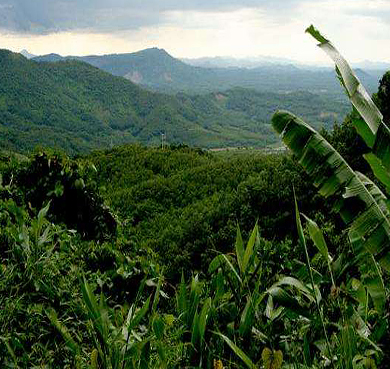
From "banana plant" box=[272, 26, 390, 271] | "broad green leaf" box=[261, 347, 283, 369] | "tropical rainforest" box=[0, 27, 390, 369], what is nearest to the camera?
"broad green leaf" box=[261, 347, 283, 369]

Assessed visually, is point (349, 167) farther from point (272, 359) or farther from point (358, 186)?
point (272, 359)

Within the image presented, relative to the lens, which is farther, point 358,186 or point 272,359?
point 358,186

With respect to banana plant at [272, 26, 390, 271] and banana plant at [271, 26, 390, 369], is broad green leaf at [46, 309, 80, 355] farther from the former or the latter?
banana plant at [272, 26, 390, 271]

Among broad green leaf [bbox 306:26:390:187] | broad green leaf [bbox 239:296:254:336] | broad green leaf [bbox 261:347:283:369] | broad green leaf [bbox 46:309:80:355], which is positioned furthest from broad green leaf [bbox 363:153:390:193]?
broad green leaf [bbox 46:309:80:355]

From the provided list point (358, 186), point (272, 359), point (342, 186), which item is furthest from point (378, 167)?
point (272, 359)

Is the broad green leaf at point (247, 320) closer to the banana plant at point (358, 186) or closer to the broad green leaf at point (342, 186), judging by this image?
the banana plant at point (358, 186)

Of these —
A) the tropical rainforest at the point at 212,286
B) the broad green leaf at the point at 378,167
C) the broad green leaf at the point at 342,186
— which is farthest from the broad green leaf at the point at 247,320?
the broad green leaf at the point at 378,167

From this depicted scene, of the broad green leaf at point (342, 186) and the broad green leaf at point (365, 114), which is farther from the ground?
the broad green leaf at point (365, 114)

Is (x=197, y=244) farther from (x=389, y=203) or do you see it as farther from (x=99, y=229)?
(x=389, y=203)

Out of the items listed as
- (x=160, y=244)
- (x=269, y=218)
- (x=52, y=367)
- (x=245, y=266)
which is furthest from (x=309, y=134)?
(x=160, y=244)

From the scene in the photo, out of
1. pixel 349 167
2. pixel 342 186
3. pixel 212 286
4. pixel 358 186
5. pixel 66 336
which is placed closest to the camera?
pixel 66 336

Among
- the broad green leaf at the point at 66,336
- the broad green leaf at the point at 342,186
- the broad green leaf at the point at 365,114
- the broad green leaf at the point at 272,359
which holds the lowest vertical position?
the broad green leaf at the point at 66,336

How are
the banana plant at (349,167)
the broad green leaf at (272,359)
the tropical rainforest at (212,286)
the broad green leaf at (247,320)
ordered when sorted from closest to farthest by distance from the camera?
the broad green leaf at (272,359)
the tropical rainforest at (212,286)
the broad green leaf at (247,320)
the banana plant at (349,167)

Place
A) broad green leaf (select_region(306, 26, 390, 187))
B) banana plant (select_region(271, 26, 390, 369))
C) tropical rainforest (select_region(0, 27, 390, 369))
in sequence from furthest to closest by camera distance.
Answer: broad green leaf (select_region(306, 26, 390, 187)), banana plant (select_region(271, 26, 390, 369)), tropical rainforest (select_region(0, 27, 390, 369))
